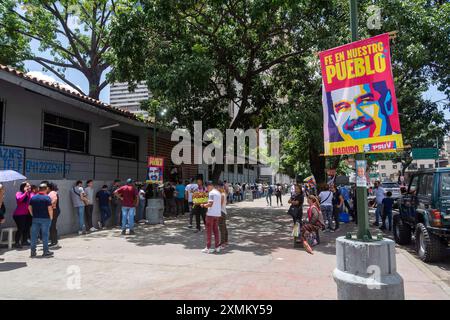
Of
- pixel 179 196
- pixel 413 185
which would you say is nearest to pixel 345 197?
pixel 413 185

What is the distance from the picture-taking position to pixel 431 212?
753cm

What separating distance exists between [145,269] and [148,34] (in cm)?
953

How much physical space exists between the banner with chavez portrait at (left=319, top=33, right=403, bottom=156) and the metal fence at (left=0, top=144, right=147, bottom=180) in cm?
948

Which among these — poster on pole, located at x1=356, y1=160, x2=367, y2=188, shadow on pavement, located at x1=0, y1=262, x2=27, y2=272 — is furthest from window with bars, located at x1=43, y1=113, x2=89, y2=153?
poster on pole, located at x1=356, y1=160, x2=367, y2=188

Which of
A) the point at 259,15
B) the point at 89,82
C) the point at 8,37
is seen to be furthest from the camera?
the point at 89,82

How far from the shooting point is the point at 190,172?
23422 mm

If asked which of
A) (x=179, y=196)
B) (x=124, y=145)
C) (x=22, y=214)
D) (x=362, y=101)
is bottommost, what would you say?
(x=22, y=214)

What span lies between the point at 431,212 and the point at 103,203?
10088 millimetres

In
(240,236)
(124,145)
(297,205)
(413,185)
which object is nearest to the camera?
(413,185)

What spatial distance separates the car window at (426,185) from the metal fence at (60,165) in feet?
36.3

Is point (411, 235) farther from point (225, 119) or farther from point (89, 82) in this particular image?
point (89, 82)

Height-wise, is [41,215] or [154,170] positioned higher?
[154,170]

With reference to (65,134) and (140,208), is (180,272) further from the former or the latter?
(65,134)
